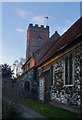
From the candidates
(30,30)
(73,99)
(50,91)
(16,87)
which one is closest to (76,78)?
(73,99)

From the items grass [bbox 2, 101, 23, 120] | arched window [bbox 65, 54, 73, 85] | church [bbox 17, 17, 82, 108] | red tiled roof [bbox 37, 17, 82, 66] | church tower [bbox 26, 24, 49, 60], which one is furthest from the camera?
church tower [bbox 26, 24, 49, 60]

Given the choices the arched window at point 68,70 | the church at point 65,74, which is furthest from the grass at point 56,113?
the arched window at point 68,70

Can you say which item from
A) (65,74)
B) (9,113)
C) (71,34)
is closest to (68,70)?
(65,74)

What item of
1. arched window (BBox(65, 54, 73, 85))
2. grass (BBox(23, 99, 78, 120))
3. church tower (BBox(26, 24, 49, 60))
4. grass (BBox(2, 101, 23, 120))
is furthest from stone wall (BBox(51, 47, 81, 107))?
church tower (BBox(26, 24, 49, 60))

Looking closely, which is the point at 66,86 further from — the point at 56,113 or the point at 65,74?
the point at 56,113

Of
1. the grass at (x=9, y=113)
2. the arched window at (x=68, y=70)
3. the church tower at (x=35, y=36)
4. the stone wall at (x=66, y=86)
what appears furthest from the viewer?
the church tower at (x=35, y=36)

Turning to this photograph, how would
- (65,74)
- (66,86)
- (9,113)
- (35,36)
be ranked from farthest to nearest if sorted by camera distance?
(35,36) → (65,74) → (66,86) → (9,113)

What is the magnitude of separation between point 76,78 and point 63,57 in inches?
143

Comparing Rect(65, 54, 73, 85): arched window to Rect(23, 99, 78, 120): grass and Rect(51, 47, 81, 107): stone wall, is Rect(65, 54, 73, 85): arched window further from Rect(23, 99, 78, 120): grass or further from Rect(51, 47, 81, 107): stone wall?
Rect(23, 99, 78, 120): grass

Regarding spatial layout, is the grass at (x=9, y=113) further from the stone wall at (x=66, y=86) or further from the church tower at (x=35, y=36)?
the church tower at (x=35, y=36)

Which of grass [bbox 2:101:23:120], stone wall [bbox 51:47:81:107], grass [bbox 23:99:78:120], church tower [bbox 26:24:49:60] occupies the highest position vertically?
church tower [bbox 26:24:49:60]

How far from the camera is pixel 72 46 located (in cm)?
1595

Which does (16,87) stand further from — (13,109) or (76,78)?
(76,78)

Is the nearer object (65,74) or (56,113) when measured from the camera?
(56,113)
